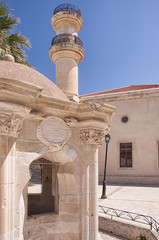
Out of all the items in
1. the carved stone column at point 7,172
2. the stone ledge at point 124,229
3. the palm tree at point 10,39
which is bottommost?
the stone ledge at point 124,229

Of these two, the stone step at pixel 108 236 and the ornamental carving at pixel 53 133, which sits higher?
the ornamental carving at pixel 53 133

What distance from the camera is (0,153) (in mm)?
3539

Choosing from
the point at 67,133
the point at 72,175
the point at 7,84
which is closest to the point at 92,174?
the point at 72,175

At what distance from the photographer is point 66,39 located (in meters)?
18.1

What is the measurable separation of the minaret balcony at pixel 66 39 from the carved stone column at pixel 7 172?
50.7 feet

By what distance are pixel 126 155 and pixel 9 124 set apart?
1650cm

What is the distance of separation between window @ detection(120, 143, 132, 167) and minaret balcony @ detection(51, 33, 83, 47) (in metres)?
9.40

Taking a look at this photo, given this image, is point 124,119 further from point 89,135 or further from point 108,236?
point 89,135

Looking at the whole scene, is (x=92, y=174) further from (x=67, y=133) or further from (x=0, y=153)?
(x=0, y=153)

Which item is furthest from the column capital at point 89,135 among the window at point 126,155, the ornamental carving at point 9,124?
the window at point 126,155

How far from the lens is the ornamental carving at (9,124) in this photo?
11.6 ft

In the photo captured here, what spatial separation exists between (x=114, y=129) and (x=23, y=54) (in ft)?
34.9

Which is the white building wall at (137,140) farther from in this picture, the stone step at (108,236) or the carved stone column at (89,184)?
the carved stone column at (89,184)

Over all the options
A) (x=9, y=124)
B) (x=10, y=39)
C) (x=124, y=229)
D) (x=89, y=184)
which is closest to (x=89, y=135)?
(x=89, y=184)
